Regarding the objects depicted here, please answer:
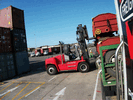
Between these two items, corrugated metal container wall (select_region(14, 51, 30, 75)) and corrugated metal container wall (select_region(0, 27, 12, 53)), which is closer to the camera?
corrugated metal container wall (select_region(0, 27, 12, 53))

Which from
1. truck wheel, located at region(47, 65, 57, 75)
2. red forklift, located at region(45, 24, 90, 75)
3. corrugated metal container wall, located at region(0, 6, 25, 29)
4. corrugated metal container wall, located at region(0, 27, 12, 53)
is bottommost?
truck wheel, located at region(47, 65, 57, 75)

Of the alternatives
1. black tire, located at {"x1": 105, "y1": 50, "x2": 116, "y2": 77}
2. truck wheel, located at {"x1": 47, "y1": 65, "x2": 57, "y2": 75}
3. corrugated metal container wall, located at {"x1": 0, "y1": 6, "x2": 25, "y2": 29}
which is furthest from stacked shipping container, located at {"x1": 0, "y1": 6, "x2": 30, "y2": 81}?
black tire, located at {"x1": 105, "y1": 50, "x2": 116, "y2": 77}

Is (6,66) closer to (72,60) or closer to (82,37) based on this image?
(72,60)

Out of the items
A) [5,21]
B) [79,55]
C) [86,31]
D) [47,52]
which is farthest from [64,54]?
[47,52]

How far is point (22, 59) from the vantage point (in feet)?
36.1

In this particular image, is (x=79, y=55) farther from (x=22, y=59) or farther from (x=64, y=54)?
(x=22, y=59)

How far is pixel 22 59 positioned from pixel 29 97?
6.65 m

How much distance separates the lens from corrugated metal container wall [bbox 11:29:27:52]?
1032cm

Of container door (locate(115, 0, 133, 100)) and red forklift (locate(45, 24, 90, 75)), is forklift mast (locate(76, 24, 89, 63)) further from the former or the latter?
container door (locate(115, 0, 133, 100))

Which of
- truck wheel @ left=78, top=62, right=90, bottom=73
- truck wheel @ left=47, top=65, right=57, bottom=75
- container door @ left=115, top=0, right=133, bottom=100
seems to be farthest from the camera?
truck wheel @ left=47, top=65, right=57, bottom=75

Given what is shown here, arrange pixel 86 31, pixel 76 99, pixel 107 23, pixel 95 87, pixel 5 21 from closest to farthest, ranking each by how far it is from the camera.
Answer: pixel 76 99 < pixel 95 87 < pixel 107 23 < pixel 86 31 < pixel 5 21

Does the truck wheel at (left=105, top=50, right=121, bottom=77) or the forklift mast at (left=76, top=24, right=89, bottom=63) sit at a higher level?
the forklift mast at (left=76, top=24, right=89, bottom=63)

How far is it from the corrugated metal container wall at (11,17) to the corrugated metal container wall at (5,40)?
0.93 m

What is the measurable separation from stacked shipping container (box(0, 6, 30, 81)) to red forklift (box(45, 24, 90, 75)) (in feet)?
11.3
